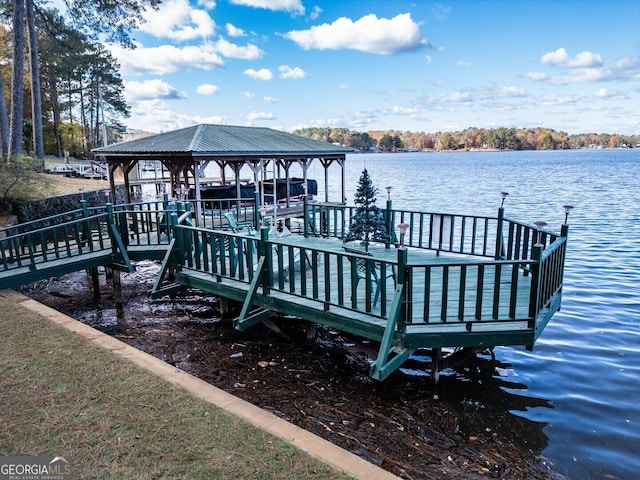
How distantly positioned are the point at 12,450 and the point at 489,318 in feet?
13.7

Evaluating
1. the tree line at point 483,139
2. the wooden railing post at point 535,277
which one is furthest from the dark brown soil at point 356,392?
the tree line at point 483,139

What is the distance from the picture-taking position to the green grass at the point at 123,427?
293 centimetres

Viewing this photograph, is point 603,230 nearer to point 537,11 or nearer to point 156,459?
point 537,11

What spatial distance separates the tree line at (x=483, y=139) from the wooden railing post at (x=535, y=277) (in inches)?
4006

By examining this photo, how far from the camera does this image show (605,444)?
4.45 meters

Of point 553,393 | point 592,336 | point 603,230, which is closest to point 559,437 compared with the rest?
point 553,393

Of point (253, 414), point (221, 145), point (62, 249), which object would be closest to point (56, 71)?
point (221, 145)

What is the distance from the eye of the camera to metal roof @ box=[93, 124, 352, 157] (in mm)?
11617

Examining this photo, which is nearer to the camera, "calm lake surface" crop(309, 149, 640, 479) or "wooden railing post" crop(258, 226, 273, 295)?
"calm lake surface" crop(309, 149, 640, 479)

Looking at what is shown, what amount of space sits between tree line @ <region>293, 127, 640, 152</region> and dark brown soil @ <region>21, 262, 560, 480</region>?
99.9 metres

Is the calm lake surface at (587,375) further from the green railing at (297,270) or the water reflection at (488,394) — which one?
the green railing at (297,270)

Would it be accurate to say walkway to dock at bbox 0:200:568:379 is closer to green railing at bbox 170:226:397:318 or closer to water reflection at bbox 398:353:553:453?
green railing at bbox 170:226:397:318

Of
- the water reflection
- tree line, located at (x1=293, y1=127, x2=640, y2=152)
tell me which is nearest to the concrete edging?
the water reflection

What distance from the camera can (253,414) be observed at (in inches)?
142
